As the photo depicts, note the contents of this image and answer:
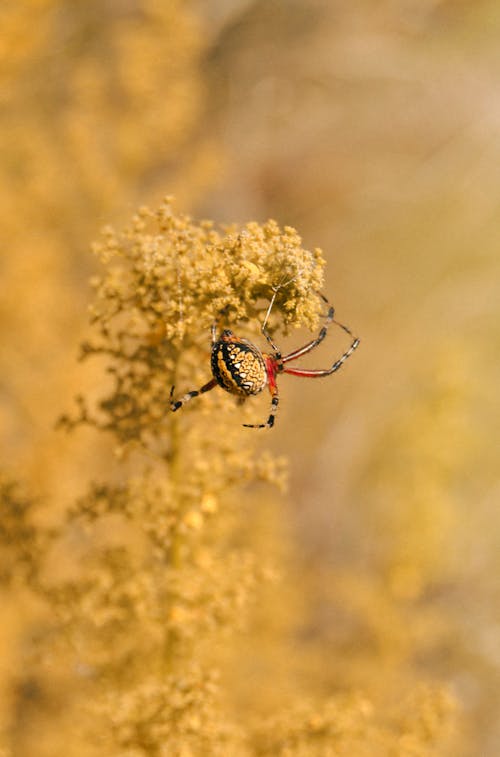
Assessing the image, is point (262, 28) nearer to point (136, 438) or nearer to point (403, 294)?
point (403, 294)

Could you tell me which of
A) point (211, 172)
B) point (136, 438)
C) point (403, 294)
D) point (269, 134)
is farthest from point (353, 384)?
point (136, 438)

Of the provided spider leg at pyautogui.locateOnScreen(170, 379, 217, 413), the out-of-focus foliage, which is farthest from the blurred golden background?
spider leg at pyautogui.locateOnScreen(170, 379, 217, 413)

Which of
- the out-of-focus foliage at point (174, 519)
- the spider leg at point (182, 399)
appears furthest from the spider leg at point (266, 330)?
the spider leg at point (182, 399)

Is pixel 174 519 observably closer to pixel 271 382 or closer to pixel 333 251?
pixel 271 382

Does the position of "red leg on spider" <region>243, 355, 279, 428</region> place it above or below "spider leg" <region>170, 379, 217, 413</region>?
below

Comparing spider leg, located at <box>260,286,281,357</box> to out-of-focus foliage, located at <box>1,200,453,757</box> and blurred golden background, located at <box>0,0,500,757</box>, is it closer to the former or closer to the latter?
out-of-focus foliage, located at <box>1,200,453,757</box>

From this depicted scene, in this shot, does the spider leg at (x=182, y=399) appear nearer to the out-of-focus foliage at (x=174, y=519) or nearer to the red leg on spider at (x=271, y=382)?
the out-of-focus foliage at (x=174, y=519)
